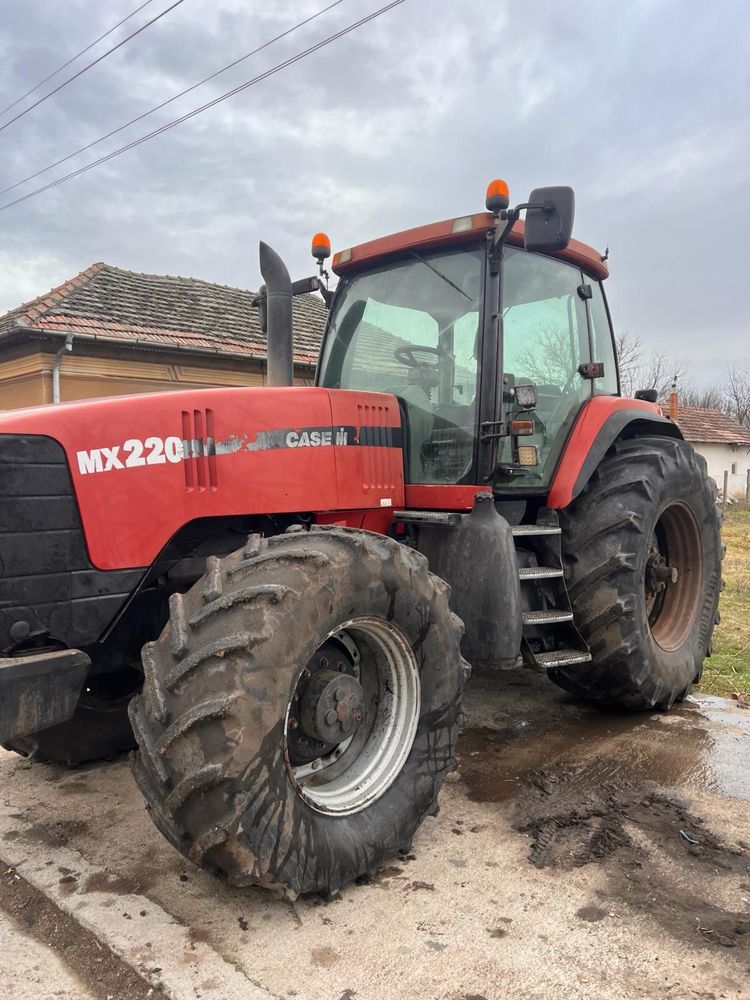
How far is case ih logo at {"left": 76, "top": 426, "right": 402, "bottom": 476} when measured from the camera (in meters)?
2.68

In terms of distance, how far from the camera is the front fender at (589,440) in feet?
13.0

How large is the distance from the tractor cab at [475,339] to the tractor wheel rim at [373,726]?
Result: 1.06 meters

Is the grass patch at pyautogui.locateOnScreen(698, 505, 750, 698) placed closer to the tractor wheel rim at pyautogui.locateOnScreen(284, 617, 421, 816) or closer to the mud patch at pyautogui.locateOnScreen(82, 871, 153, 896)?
the tractor wheel rim at pyautogui.locateOnScreen(284, 617, 421, 816)

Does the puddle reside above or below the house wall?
below

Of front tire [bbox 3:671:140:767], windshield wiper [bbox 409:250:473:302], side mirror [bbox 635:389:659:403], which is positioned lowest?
front tire [bbox 3:671:140:767]

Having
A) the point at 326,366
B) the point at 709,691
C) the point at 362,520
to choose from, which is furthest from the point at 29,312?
the point at 709,691

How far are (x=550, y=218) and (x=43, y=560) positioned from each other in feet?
7.85

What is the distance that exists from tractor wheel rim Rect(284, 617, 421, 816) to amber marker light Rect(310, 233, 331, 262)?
2250mm

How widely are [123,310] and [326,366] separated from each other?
911cm

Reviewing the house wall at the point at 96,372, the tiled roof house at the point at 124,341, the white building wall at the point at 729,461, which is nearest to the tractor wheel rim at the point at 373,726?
the house wall at the point at 96,372

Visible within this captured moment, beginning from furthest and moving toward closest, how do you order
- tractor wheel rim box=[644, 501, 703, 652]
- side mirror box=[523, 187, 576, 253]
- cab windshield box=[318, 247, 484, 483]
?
1. tractor wheel rim box=[644, 501, 703, 652]
2. cab windshield box=[318, 247, 484, 483]
3. side mirror box=[523, 187, 576, 253]

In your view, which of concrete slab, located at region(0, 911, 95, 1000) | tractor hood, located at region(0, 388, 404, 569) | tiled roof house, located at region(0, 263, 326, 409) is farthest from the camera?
tiled roof house, located at region(0, 263, 326, 409)

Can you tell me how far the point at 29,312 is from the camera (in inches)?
441

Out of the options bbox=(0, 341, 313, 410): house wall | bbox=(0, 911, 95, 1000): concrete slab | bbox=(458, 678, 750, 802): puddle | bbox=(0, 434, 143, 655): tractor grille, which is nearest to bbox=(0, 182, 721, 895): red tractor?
bbox=(0, 434, 143, 655): tractor grille
